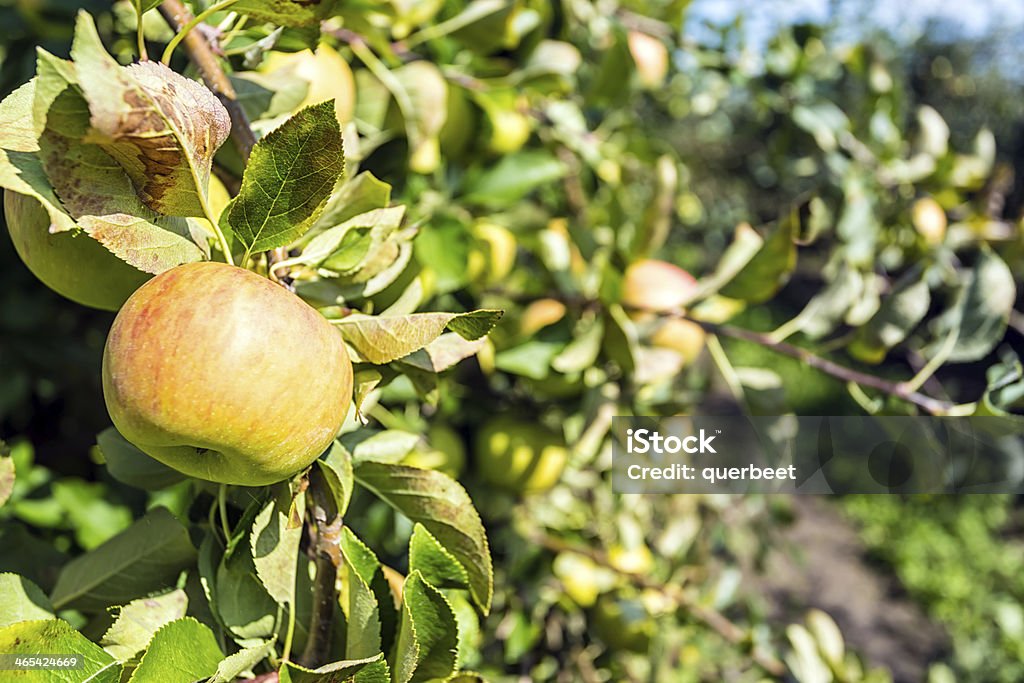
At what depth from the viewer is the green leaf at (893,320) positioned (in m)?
0.88

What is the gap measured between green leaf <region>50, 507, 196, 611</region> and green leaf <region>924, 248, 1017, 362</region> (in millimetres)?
797

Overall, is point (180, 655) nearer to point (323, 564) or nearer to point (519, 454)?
point (323, 564)

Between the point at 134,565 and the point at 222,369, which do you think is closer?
the point at 222,369

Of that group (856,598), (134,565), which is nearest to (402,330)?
(134,565)

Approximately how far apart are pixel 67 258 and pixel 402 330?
0.19 meters

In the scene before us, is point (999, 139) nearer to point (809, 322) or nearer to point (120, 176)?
point (809, 322)

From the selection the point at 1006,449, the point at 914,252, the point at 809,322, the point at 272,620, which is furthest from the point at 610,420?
the point at 914,252

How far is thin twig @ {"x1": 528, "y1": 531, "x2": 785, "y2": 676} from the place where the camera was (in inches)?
47.3

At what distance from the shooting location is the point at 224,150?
1.95 feet

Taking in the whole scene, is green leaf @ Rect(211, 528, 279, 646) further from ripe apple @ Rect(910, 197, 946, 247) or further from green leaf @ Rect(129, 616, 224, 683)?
ripe apple @ Rect(910, 197, 946, 247)

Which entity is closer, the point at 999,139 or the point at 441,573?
the point at 441,573

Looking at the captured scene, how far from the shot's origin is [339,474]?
486 mm

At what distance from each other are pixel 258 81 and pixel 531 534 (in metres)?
0.81

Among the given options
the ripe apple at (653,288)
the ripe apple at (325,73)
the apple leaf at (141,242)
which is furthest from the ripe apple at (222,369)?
the ripe apple at (653,288)
